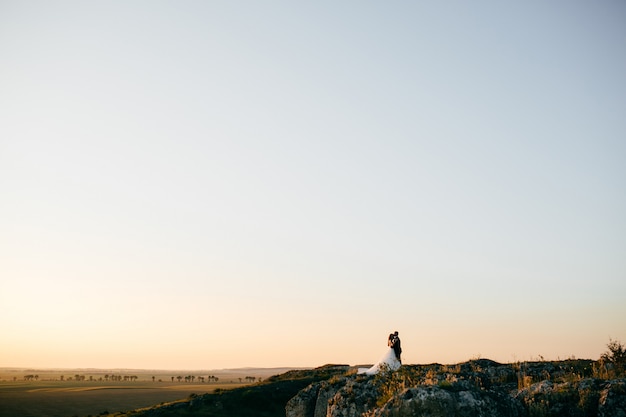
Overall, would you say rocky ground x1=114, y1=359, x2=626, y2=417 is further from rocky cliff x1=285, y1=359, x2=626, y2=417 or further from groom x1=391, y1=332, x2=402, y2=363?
groom x1=391, y1=332, x2=402, y2=363

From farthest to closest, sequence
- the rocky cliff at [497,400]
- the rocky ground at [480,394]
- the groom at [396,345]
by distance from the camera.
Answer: the groom at [396,345] < the rocky ground at [480,394] < the rocky cliff at [497,400]

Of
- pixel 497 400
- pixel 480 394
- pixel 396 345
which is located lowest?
pixel 396 345

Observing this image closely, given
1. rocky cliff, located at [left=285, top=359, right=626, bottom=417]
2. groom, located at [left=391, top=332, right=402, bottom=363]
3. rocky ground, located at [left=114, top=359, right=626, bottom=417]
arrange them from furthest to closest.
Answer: groom, located at [left=391, top=332, right=402, bottom=363], rocky ground, located at [left=114, top=359, right=626, bottom=417], rocky cliff, located at [left=285, top=359, right=626, bottom=417]

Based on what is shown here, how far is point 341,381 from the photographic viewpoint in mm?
21891

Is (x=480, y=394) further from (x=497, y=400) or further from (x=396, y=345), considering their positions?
(x=396, y=345)

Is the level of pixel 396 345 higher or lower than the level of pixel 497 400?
lower

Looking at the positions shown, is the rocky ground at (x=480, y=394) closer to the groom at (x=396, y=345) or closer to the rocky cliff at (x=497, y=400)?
the rocky cliff at (x=497, y=400)

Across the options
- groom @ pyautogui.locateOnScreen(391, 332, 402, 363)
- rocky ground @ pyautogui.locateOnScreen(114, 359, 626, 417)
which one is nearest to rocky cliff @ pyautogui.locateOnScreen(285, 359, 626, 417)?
rocky ground @ pyautogui.locateOnScreen(114, 359, 626, 417)

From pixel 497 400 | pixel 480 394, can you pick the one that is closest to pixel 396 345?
pixel 497 400

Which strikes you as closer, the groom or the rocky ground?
the rocky ground

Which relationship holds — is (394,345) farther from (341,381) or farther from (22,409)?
(22,409)

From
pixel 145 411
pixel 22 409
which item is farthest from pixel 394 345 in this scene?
pixel 22 409

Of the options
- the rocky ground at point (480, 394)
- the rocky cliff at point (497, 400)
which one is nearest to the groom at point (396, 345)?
the rocky ground at point (480, 394)

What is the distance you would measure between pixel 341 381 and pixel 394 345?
10357 mm
